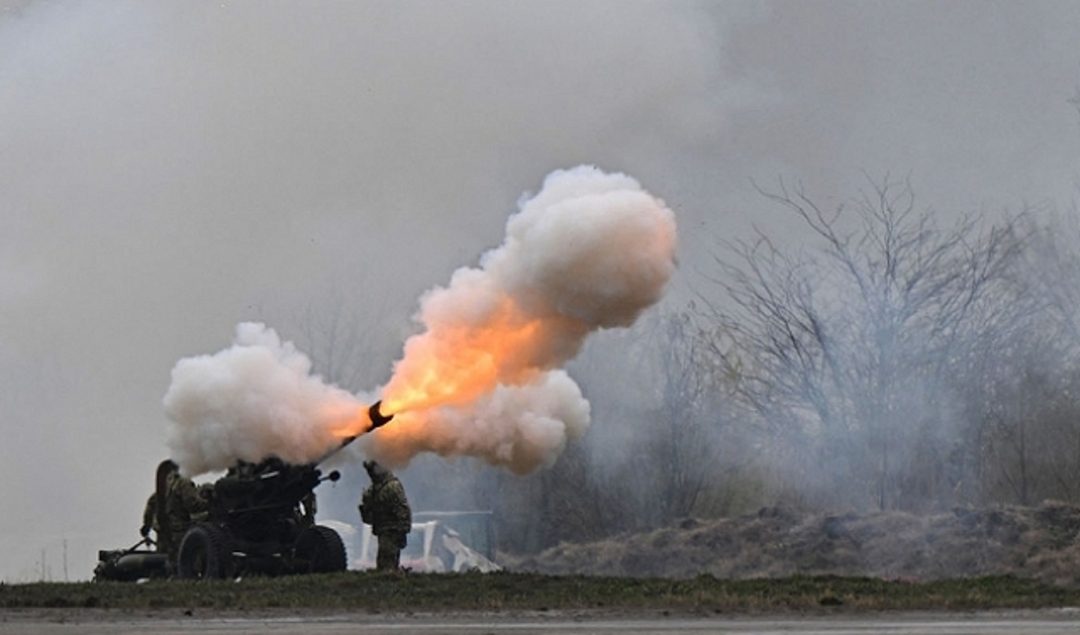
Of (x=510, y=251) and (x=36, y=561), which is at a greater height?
(x=510, y=251)

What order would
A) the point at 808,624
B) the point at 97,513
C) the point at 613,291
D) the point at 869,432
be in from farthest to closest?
1. the point at 97,513
2. the point at 869,432
3. the point at 613,291
4. the point at 808,624

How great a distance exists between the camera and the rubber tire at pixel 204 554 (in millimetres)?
35625

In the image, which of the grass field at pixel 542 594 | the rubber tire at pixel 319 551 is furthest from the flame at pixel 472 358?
the grass field at pixel 542 594

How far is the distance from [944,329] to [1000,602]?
16.2 meters

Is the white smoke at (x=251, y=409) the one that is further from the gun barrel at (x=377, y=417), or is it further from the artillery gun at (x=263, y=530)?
the gun barrel at (x=377, y=417)

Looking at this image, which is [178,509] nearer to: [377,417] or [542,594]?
[377,417]

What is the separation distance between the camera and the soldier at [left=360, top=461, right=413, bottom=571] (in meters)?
36.4

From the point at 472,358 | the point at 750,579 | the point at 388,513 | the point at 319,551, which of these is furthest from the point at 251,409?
the point at 750,579

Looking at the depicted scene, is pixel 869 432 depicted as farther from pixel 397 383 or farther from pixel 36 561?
pixel 36 561

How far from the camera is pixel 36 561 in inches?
2261

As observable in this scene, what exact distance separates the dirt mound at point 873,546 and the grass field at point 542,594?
4212mm

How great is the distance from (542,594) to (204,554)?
388 inches

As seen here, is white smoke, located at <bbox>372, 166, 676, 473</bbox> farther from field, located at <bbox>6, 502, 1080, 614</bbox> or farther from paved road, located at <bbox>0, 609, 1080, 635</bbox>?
paved road, located at <bbox>0, 609, 1080, 635</bbox>

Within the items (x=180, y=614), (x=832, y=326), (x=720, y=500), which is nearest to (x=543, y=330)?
(x=180, y=614)
